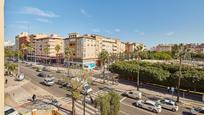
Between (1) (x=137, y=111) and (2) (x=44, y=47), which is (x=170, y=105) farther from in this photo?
(2) (x=44, y=47)

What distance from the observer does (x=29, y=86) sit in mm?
40812

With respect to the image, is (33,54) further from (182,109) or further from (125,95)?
(182,109)

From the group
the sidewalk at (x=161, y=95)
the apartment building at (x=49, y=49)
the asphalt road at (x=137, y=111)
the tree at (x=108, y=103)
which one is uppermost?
the apartment building at (x=49, y=49)

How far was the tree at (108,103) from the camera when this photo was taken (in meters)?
18.8

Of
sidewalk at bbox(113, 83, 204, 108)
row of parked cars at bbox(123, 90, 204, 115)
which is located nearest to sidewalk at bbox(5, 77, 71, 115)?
row of parked cars at bbox(123, 90, 204, 115)

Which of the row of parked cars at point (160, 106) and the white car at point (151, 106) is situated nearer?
the row of parked cars at point (160, 106)

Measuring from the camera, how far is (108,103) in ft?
62.3

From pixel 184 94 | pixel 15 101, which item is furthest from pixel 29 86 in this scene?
pixel 184 94

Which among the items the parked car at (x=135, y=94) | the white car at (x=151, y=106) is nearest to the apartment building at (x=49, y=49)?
the parked car at (x=135, y=94)

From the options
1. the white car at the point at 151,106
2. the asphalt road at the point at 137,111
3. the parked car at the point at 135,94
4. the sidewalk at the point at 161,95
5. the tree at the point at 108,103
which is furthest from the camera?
the parked car at the point at 135,94

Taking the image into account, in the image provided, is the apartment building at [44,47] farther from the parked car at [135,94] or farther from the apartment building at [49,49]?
the parked car at [135,94]

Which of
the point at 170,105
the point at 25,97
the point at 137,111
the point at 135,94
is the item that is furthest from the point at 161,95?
the point at 25,97

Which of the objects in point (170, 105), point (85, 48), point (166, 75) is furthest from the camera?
point (85, 48)

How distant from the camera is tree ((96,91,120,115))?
18750mm
